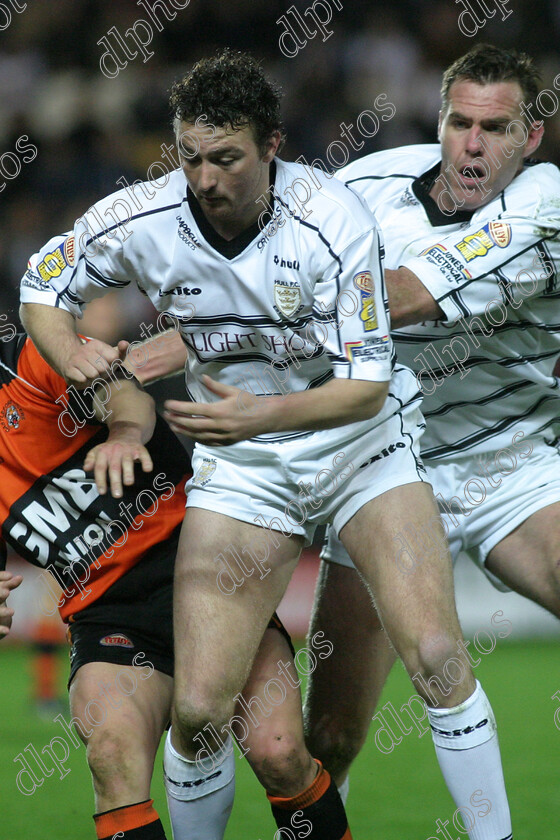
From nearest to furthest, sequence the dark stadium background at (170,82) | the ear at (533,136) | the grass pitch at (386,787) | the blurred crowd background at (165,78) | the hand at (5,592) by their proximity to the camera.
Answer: the hand at (5,592) < the ear at (533,136) < the grass pitch at (386,787) < the dark stadium background at (170,82) < the blurred crowd background at (165,78)

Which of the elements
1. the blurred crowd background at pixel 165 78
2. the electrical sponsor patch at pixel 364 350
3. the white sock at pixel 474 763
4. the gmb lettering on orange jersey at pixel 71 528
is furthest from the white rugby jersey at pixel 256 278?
the blurred crowd background at pixel 165 78

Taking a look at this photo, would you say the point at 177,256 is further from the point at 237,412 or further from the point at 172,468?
the point at 172,468

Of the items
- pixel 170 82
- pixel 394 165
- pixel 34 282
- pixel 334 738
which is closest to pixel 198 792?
pixel 334 738

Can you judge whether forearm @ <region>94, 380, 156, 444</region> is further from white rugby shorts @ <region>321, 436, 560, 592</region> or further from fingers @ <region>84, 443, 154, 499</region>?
white rugby shorts @ <region>321, 436, 560, 592</region>

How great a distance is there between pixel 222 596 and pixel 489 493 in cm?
94

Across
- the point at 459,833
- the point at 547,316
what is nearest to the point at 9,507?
the point at 547,316

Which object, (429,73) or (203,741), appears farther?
(429,73)

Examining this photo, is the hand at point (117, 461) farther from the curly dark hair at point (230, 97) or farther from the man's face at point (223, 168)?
the curly dark hair at point (230, 97)

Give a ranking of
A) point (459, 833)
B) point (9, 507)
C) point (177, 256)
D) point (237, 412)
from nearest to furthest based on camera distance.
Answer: point (237, 412), point (177, 256), point (9, 507), point (459, 833)

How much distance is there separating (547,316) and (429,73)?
18.9 feet

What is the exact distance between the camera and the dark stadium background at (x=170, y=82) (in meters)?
7.60

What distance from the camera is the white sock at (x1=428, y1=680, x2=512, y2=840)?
2.35 metres

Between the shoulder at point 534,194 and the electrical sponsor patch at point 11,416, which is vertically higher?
the electrical sponsor patch at point 11,416

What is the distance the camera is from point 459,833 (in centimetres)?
340
